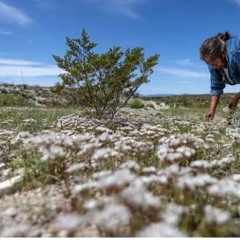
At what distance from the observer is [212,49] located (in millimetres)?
6312

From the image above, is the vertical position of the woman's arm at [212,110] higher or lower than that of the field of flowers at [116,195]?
higher

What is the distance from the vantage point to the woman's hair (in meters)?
6.33

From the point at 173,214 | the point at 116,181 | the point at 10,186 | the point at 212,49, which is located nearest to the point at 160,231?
the point at 173,214

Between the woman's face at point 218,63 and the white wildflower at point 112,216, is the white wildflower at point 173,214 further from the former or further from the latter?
the woman's face at point 218,63

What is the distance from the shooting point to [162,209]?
9.81ft

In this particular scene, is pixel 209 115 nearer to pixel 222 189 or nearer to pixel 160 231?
pixel 222 189

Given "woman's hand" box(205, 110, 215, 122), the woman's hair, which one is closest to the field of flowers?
the woman's hair

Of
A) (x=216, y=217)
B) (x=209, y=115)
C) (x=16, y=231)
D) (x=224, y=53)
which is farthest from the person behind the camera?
(x=209, y=115)

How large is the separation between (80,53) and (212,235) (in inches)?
338

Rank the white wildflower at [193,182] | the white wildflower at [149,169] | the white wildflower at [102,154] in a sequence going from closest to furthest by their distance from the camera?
the white wildflower at [193,182], the white wildflower at [149,169], the white wildflower at [102,154]

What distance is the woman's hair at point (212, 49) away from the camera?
20.8 ft

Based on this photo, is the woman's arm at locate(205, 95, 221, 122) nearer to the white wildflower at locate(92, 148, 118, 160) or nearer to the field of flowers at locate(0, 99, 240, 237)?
the field of flowers at locate(0, 99, 240, 237)

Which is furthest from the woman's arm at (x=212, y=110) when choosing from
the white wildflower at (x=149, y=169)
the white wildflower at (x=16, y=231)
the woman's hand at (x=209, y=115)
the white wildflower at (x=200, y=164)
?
the white wildflower at (x=16, y=231)

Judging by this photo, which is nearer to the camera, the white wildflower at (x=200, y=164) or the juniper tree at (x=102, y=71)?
the white wildflower at (x=200, y=164)
